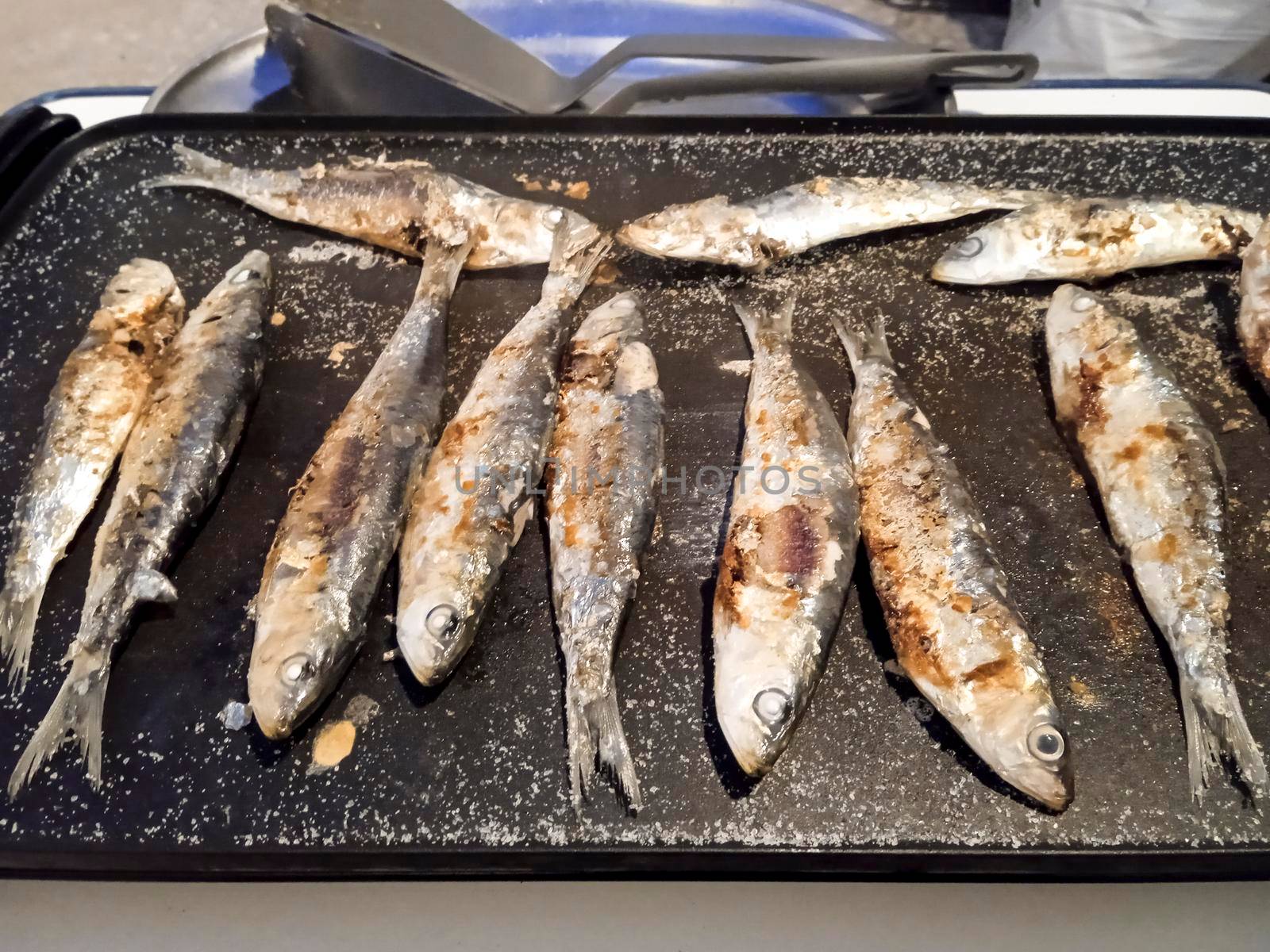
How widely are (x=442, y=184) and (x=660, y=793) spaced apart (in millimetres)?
1717

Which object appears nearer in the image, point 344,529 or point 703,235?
point 344,529

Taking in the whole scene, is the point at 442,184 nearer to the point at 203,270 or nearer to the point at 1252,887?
the point at 203,270

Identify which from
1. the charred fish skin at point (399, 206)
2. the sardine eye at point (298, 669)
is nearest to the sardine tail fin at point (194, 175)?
the charred fish skin at point (399, 206)

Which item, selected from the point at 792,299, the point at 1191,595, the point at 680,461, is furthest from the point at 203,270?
the point at 1191,595

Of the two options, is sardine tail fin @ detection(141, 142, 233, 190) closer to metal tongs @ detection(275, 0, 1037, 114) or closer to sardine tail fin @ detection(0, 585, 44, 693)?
metal tongs @ detection(275, 0, 1037, 114)

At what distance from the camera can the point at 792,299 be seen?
1.95 m

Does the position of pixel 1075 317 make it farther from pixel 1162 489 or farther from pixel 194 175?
pixel 194 175

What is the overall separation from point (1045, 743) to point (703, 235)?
144 centimetres

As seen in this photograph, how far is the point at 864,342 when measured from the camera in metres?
1.88

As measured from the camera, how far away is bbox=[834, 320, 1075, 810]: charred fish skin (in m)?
1.33

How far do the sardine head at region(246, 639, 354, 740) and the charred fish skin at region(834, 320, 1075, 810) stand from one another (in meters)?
1.17

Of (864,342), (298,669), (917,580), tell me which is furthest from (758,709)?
(864,342)

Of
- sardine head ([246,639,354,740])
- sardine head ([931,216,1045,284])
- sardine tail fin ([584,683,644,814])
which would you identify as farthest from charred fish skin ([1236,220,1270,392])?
sardine head ([246,639,354,740])

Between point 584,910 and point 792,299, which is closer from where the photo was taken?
point 584,910
